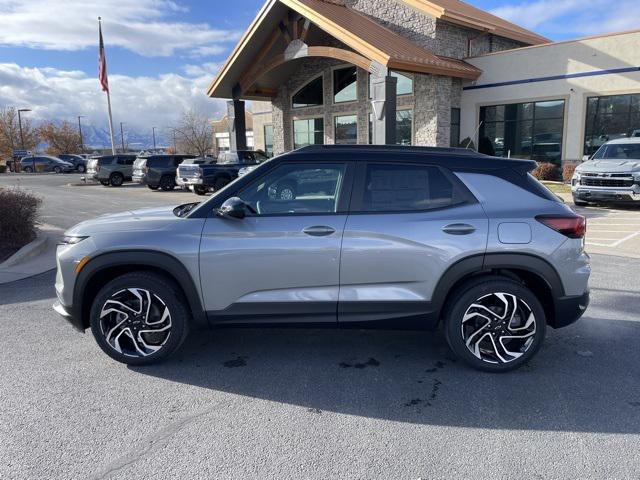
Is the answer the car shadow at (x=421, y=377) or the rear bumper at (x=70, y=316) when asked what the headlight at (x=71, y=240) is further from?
the car shadow at (x=421, y=377)

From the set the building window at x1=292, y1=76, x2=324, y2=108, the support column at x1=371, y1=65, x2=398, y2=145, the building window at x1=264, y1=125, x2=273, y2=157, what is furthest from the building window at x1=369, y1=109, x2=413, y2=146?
the building window at x1=264, y1=125, x2=273, y2=157

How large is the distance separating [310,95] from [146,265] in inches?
870

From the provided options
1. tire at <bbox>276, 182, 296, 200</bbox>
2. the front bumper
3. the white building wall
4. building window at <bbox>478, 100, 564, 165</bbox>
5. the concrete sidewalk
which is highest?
the white building wall

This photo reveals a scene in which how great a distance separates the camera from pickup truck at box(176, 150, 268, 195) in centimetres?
1819

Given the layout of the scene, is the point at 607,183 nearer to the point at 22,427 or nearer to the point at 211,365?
the point at 211,365

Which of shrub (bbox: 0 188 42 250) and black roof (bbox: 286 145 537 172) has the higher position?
black roof (bbox: 286 145 537 172)

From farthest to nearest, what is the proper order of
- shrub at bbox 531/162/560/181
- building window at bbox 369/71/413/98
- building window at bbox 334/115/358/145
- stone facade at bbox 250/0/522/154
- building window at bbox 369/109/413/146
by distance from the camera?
building window at bbox 334/115/358/145
building window at bbox 369/109/413/146
building window at bbox 369/71/413/98
stone facade at bbox 250/0/522/154
shrub at bbox 531/162/560/181

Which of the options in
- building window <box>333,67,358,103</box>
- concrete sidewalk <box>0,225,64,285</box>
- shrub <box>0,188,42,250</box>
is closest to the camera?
concrete sidewalk <box>0,225,64,285</box>

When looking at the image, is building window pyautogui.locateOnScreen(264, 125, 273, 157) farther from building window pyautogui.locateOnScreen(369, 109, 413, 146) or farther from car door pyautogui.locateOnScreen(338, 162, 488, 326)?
car door pyautogui.locateOnScreen(338, 162, 488, 326)

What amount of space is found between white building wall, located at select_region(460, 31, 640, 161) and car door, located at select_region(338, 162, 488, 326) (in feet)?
54.4

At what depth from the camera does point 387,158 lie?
12.2 feet

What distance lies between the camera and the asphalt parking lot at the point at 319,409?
2.67 m

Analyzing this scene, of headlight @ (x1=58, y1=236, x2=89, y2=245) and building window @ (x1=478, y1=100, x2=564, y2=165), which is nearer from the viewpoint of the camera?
headlight @ (x1=58, y1=236, x2=89, y2=245)

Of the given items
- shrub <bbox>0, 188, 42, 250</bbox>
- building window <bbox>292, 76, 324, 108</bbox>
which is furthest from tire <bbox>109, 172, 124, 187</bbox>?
shrub <bbox>0, 188, 42, 250</bbox>
